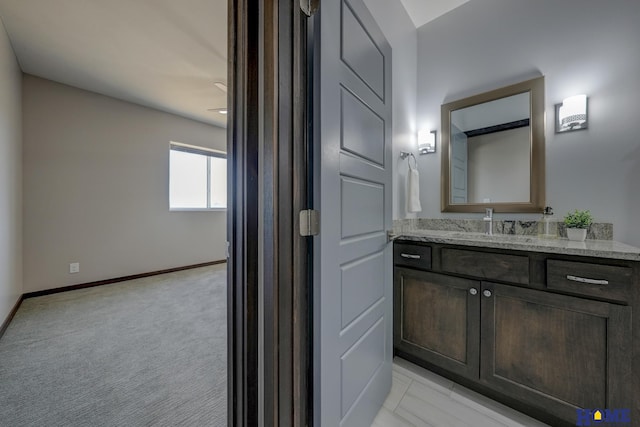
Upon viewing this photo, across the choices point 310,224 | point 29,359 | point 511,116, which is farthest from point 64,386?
point 511,116

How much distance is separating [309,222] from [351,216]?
274 mm

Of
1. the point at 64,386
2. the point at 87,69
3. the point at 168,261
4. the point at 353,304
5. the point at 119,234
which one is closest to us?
the point at 353,304

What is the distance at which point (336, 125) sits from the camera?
0.99 m

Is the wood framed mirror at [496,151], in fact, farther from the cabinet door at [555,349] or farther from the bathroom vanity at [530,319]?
the cabinet door at [555,349]

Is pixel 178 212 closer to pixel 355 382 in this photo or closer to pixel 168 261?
pixel 168 261

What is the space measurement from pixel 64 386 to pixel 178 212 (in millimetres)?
3119

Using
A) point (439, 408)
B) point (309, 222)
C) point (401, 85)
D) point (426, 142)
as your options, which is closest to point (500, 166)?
point (426, 142)

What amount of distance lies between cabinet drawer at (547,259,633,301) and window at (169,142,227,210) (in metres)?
4.80

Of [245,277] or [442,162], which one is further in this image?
[442,162]

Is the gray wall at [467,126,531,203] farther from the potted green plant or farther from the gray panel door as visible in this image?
the gray panel door

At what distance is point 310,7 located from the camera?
90cm

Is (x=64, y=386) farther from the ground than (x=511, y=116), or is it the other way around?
(x=511, y=116)

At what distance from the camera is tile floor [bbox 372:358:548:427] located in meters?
1.31

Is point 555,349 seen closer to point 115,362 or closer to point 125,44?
point 115,362
